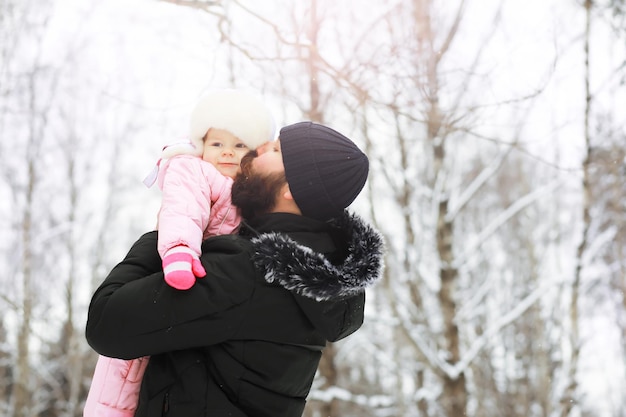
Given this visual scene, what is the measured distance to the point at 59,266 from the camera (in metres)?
19.2

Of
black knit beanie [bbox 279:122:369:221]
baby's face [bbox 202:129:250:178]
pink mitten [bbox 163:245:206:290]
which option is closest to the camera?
pink mitten [bbox 163:245:206:290]

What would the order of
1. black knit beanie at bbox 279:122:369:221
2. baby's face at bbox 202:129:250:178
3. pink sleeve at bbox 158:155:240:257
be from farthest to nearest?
baby's face at bbox 202:129:250:178 < black knit beanie at bbox 279:122:369:221 < pink sleeve at bbox 158:155:240:257

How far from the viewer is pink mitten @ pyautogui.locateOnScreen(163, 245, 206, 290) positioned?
4.52ft

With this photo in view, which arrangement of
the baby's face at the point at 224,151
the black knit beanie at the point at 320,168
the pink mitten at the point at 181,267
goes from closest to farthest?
the pink mitten at the point at 181,267
the black knit beanie at the point at 320,168
the baby's face at the point at 224,151

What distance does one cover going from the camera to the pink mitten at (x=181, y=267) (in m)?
1.38

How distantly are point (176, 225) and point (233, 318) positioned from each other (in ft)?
0.83

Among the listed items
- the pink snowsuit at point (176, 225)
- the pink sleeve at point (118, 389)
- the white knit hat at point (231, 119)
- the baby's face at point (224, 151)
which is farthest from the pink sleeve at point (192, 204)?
the pink sleeve at point (118, 389)

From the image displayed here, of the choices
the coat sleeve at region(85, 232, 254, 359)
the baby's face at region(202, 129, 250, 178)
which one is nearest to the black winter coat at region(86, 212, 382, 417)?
the coat sleeve at region(85, 232, 254, 359)

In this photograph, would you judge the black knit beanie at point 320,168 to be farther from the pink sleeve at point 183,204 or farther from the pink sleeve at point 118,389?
the pink sleeve at point 118,389

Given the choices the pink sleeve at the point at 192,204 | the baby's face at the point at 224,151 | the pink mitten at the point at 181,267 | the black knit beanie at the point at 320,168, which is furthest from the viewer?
the baby's face at the point at 224,151

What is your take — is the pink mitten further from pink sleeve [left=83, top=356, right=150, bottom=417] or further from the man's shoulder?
pink sleeve [left=83, top=356, right=150, bottom=417]

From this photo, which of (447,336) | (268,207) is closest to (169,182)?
(268,207)

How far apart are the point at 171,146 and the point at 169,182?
266 millimetres

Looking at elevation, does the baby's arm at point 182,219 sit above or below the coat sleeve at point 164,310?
above
